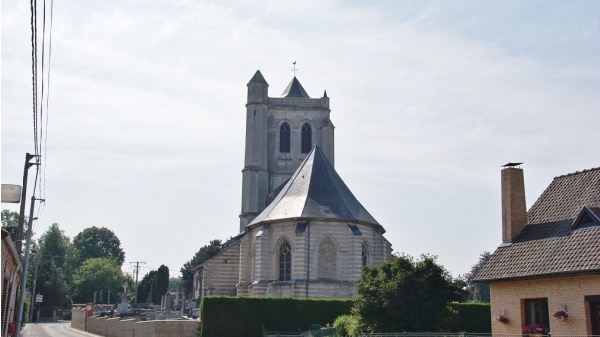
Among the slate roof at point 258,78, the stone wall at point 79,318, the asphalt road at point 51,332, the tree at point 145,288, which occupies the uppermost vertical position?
the slate roof at point 258,78

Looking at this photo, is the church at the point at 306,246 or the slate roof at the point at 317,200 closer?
the church at the point at 306,246

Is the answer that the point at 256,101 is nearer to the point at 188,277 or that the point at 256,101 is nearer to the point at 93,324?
the point at 93,324

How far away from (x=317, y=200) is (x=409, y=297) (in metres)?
18.1

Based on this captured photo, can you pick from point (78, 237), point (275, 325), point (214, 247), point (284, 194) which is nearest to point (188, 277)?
point (214, 247)

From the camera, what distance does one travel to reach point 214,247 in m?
83.8

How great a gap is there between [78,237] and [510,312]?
351 feet

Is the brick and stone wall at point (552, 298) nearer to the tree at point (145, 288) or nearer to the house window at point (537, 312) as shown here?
the house window at point (537, 312)

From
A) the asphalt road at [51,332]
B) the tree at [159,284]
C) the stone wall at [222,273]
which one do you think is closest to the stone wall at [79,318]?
the asphalt road at [51,332]

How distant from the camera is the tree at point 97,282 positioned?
92688 millimetres

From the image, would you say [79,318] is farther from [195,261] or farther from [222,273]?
[195,261]

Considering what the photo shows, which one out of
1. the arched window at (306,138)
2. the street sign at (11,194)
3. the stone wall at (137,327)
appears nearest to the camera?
the street sign at (11,194)

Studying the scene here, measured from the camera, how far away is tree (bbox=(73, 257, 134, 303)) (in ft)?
304

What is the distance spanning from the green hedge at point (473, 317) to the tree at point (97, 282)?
6637 cm

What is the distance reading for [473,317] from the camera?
33906 mm
